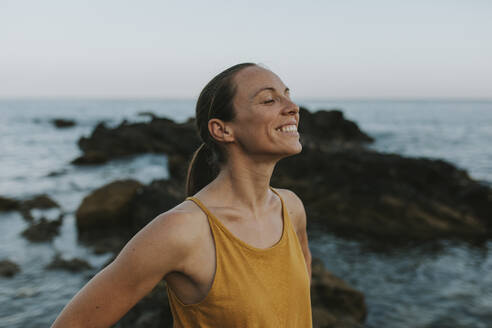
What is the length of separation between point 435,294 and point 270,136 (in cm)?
746

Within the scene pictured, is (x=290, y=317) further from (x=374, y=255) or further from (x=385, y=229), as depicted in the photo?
(x=385, y=229)

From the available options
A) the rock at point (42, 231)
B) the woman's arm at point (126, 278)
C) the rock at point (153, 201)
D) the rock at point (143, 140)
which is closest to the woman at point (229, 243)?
the woman's arm at point (126, 278)

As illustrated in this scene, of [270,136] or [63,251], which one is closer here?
[270,136]

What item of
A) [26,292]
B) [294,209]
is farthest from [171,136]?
[294,209]

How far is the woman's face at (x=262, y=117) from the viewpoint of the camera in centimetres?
182

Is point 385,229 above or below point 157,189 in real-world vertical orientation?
below

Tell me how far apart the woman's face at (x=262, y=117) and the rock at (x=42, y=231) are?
399 inches

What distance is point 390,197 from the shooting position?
36.3 ft

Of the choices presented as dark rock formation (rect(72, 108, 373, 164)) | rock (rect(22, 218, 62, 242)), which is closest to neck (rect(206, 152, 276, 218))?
rock (rect(22, 218, 62, 242))

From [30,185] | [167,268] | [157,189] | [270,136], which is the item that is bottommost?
[30,185]

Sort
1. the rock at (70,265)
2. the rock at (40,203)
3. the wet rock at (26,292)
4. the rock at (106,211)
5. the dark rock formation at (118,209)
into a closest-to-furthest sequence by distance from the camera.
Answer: the wet rock at (26,292) → the rock at (70,265) → the dark rock formation at (118,209) → the rock at (106,211) → the rock at (40,203)

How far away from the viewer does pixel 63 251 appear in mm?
9367

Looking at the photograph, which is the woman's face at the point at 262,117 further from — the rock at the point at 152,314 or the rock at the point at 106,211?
the rock at the point at 106,211

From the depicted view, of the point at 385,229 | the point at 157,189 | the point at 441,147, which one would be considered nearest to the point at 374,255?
the point at 385,229
